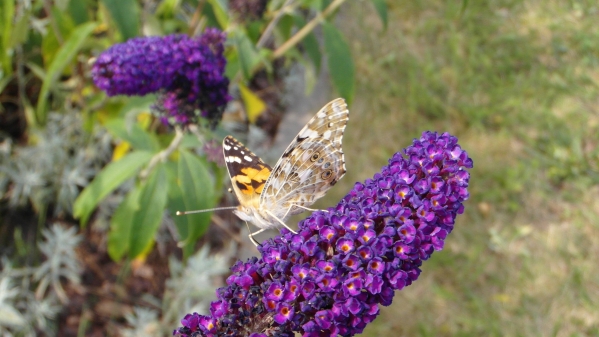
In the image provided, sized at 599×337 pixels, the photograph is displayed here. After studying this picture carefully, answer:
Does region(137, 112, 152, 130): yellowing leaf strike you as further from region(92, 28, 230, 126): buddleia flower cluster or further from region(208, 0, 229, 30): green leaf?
region(92, 28, 230, 126): buddleia flower cluster

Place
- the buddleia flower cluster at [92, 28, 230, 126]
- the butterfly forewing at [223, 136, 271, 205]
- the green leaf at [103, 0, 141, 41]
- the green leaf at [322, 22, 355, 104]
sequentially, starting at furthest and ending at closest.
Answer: the green leaf at [322, 22, 355, 104] < the green leaf at [103, 0, 141, 41] < the buddleia flower cluster at [92, 28, 230, 126] < the butterfly forewing at [223, 136, 271, 205]

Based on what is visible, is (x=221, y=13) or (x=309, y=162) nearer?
(x=309, y=162)

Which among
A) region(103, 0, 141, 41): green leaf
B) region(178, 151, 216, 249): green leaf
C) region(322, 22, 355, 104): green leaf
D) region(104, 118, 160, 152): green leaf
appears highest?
region(103, 0, 141, 41): green leaf

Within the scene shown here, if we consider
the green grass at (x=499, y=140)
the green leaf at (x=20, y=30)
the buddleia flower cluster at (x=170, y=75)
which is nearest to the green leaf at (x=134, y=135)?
the buddleia flower cluster at (x=170, y=75)

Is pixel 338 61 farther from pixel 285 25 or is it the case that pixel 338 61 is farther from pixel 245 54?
pixel 245 54

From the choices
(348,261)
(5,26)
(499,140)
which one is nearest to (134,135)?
(5,26)

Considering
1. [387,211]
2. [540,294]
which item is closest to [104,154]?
[387,211]

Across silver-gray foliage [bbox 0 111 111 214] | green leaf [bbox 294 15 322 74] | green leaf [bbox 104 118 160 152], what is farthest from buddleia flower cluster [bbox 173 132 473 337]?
silver-gray foliage [bbox 0 111 111 214]
